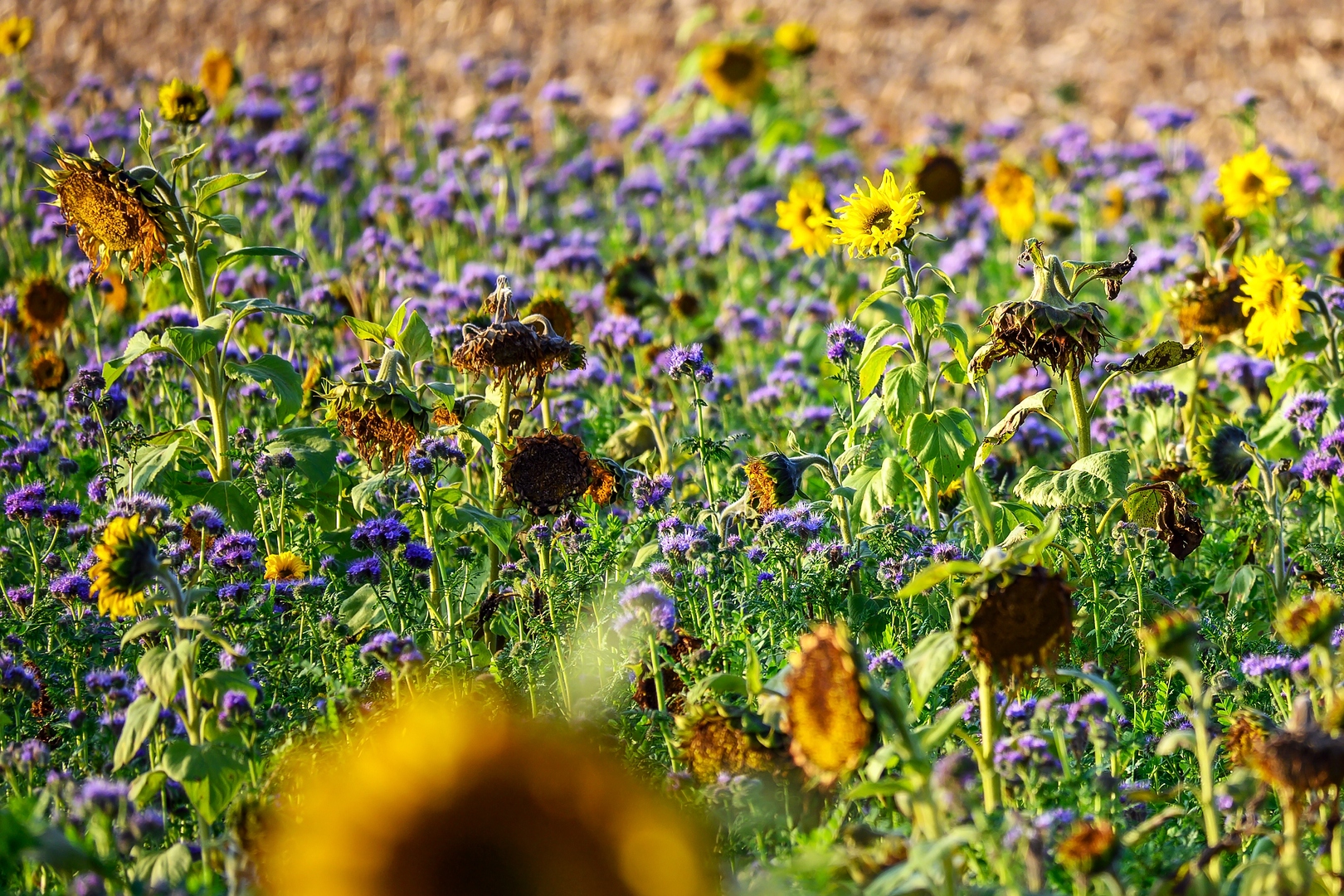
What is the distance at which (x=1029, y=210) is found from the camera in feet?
24.4

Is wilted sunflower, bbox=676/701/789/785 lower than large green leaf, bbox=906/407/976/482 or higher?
lower

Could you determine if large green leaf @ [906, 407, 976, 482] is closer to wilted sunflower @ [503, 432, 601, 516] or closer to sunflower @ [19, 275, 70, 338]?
wilted sunflower @ [503, 432, 601, 516]

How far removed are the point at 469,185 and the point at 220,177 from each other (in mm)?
5596

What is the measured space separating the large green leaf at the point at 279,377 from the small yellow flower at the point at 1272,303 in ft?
9.94

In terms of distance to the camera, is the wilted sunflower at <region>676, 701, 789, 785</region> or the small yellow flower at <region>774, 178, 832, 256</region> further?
the small yellow flower at <region>774, 178, 832, 256</region>

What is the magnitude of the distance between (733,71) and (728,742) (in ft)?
27.0

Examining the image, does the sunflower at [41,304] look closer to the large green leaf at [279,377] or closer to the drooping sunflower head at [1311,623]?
the large green leaf at [279,377]

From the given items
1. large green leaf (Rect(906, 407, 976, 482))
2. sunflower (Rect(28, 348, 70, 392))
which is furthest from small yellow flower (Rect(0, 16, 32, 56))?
large green leaf (Rect(906, 407, 976, 482))

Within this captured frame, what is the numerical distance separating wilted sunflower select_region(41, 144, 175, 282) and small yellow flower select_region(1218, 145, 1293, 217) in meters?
4.33

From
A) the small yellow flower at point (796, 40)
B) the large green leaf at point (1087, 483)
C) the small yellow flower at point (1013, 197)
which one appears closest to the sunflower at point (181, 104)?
the large green leaf at point (1087, 483)

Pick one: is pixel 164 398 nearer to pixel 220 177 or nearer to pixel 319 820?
pixel 220 177

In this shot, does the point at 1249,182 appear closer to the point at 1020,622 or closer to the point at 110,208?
the point at 1020,622

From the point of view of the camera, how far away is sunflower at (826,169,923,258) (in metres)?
3.87

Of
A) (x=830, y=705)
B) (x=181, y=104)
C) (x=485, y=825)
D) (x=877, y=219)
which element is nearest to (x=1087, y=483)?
(x=877, y=219)
